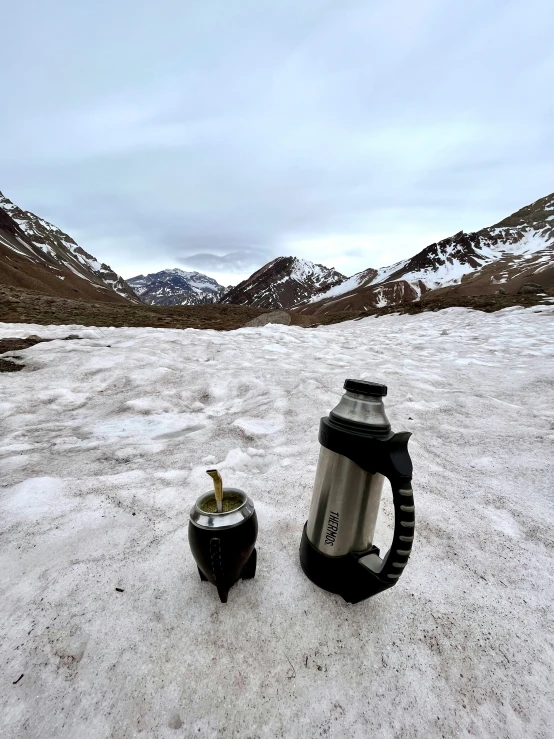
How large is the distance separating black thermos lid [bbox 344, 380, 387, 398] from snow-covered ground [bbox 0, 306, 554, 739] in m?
1.31

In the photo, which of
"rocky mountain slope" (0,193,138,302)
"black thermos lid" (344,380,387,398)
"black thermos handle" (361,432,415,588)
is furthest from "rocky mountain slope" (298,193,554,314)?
"black thermos handle" (361,432,415,588)

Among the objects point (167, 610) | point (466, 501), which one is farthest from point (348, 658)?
point (466, 501)

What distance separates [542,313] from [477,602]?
52.8 feet

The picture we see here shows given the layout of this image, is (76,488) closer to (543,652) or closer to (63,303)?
(543,652)

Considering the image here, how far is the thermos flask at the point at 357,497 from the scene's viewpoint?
164 centimetres

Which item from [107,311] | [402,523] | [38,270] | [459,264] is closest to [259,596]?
[402,523]

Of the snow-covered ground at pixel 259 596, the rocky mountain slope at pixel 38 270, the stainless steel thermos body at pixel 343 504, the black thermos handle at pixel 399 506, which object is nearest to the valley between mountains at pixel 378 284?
the rocky mountain slope at pixel 38 270

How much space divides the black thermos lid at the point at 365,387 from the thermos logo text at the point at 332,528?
77cm

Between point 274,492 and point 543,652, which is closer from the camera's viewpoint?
point 543,652

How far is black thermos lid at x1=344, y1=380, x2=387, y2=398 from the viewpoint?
5.76 ft

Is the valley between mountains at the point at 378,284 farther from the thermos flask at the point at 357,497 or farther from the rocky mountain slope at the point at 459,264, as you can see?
the thermos flask at the point at 357,497

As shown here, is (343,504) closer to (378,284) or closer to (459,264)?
(378,284)

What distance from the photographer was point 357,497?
186cm

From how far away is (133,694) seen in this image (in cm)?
148
